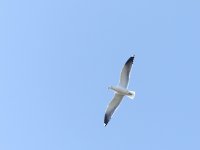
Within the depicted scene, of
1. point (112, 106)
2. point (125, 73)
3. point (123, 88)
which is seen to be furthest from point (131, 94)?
point (112, 106)

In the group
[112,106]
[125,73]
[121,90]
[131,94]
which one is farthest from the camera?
[112,106]

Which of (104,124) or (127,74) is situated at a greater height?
(127,74)

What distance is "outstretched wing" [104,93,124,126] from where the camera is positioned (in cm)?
3478

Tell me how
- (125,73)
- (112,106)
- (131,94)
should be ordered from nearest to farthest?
(131,94), (125,73), (112,106)

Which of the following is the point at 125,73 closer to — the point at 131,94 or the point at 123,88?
the point at 123,88

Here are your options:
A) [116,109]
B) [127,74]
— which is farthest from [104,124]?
[127,74]

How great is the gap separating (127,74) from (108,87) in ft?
5.09

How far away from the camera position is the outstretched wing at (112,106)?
34.8 metres

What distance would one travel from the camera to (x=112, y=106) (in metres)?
35.1

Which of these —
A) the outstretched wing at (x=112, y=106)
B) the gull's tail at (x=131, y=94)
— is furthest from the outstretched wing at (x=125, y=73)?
the outstretched wing at (x=112, y=106)

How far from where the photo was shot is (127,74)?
3428 centimetres

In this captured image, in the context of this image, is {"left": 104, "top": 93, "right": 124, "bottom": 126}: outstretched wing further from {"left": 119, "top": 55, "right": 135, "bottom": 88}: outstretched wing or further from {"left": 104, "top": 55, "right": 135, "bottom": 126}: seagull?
{"left": 119, "top": 55, "right": 135, "bottom": 88}: outstretched wing

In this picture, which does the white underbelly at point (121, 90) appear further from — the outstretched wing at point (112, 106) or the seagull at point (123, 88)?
the outstretched wing at point (112, 106)

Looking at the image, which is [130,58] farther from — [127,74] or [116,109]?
[116,109]
